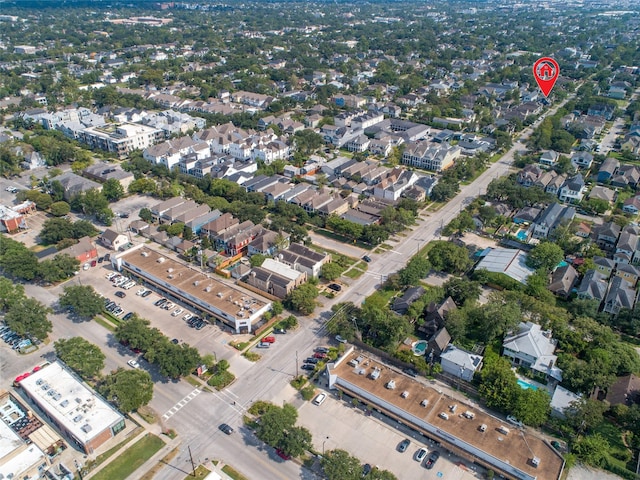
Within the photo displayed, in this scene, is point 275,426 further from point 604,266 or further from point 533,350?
point 604,266

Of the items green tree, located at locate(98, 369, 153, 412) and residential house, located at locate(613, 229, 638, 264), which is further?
residential house, located at locate(613, 229, 638, 264)

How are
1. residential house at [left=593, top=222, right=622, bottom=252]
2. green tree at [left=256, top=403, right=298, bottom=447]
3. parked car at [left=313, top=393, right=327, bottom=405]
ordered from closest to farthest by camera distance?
green tree at [left=256, top=403, right=298, bottom=447] → parked car at [left=313, top=393, right=327, bottom=405] → residential house at [left=593, top=222, right=622, bottom=252]

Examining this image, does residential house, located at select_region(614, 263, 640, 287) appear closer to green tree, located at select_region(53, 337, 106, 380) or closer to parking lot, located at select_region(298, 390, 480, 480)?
parking lot, located at select_region(298, 390, 480, 480)

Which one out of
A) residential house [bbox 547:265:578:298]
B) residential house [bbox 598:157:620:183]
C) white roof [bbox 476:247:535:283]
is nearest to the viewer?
residential house [bbox 547:265:578:298]

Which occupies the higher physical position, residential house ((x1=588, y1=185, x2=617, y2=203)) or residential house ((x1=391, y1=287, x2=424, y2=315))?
residential house ((x1=391, y1=287, x2=424, y2=315))

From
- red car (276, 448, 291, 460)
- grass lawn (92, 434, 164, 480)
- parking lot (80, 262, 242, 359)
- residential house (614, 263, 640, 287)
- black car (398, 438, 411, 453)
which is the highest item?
residential house (614, 263, 640, 287)

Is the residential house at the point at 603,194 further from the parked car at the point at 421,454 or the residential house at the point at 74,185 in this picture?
the residential house at the point at 74,185

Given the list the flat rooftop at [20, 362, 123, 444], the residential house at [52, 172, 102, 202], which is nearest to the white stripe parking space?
the flat rooftop at [20, 362, 123, 444]

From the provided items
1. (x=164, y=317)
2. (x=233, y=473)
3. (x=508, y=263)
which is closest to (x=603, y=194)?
(x=508, y=263)

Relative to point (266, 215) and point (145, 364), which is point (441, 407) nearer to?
point (145, 364)
